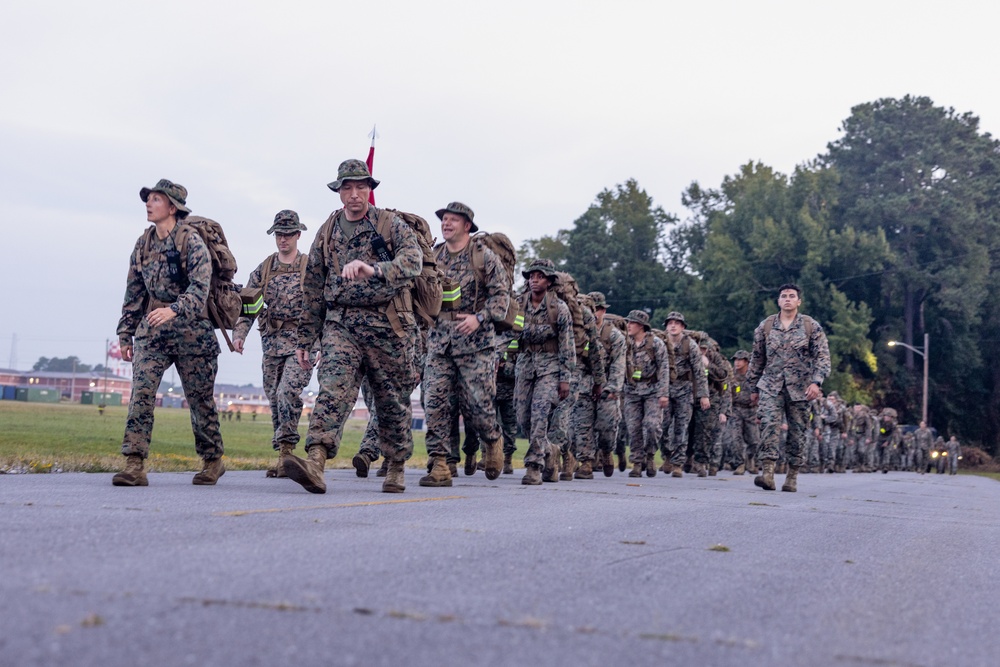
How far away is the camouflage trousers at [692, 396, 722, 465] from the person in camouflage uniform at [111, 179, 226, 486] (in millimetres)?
12904

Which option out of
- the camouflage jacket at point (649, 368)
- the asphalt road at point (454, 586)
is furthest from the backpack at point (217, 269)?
the camouflage jacket at point (649, 368)

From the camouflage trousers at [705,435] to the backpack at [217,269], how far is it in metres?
12.7

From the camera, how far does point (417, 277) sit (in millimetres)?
9172

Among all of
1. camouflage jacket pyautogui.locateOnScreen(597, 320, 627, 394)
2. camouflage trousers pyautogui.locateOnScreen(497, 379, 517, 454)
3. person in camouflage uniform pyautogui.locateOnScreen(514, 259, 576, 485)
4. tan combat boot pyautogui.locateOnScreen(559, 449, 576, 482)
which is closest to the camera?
person in camouflage uniform pyautogui.locateOnScreen(514, 259, 576, 485)

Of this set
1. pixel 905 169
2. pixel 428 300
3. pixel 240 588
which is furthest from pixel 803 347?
pixel 905 169

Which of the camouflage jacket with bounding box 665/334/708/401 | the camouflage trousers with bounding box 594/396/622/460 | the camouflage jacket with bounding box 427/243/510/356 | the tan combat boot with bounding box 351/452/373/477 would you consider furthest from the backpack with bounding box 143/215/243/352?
the camouflage jacket with bounding box 665/334/708/401

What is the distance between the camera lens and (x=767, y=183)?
2608 inches

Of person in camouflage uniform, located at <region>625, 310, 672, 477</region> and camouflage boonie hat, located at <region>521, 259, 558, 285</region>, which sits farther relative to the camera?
person in camouflage uniform, located at <region>625, 310, 672, 477</region>

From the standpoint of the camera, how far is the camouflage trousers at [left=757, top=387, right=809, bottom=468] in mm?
14492

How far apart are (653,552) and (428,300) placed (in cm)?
362

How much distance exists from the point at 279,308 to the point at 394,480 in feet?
10.6

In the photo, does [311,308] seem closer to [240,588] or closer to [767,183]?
[240,588]

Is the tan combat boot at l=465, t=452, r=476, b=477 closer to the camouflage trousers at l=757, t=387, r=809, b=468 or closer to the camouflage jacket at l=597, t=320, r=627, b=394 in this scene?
the camouflage jacket at l=597, t=320, r=627, b=394

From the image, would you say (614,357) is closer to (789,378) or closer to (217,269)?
(789,378)
